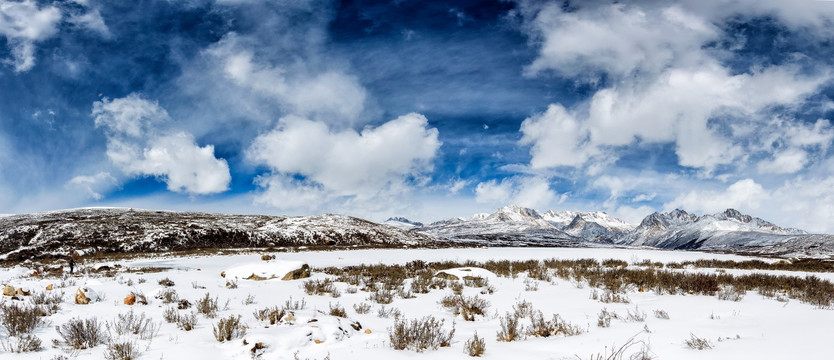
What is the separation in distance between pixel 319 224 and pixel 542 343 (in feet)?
255

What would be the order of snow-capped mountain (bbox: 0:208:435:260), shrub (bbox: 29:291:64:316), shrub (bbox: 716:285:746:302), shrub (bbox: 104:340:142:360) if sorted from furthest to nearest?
snow-capped mountain (bbox: 0:208:435:260)
shrub (bbox: 716:285:746:302)
shrub (bbox: 29:291:64:316)
shrub (bbox: 104:340:142:360)

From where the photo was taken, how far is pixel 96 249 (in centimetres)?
4634

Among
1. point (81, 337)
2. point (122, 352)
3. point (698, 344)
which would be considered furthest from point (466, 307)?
point (81, 337)

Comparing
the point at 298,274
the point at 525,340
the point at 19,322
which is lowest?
the point at 298,274

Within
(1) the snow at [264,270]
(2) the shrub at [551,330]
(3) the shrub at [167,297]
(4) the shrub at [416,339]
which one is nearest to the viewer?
(4) the shrub at [416,339]

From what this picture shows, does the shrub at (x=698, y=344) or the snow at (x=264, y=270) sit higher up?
the shrub at (x=698, y=344)

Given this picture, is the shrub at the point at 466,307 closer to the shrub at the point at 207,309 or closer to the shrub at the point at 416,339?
the shrub at the point at 416,339

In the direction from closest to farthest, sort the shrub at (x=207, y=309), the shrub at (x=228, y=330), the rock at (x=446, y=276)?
1. the shrub at (x=228, y=330)
2. the shrub at (x=207, y=309)
3. the rock at (x=446, y=276)

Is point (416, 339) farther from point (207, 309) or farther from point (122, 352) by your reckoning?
point (207, 309)

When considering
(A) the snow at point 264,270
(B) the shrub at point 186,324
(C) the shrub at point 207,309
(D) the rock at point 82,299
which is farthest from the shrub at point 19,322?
(A) the snow at point 264,270

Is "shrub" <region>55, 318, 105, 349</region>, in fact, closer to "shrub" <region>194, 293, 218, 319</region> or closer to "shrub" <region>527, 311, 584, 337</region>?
"shrub" <region>194, 293, 218, 319</region>

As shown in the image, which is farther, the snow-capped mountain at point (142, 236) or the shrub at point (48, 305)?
the snow-capped mountain at point (142, 236)

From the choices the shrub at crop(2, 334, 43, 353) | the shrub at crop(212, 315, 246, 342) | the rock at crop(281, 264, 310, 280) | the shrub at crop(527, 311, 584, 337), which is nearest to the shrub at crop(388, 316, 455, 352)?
the shrub at crop(527, 311, 584, 337)

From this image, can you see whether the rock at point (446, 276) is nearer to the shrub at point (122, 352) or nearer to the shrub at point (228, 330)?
the shrub at point (228, 330)
